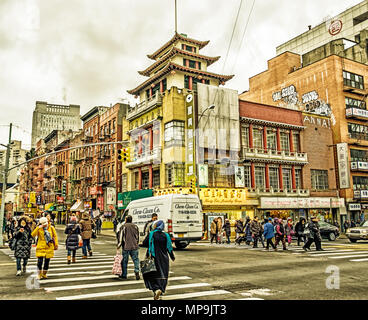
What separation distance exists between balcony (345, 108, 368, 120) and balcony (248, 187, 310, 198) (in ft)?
41.3

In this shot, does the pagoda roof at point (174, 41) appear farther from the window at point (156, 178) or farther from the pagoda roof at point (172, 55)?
the window at point (156, 178)

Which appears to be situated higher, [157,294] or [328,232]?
[328,232]

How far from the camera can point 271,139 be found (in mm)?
39188

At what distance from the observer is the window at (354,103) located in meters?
45.1

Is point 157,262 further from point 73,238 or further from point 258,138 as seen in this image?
point 258,138

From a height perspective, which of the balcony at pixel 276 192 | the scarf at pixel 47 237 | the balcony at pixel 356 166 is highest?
the balcony at pixel 356 166

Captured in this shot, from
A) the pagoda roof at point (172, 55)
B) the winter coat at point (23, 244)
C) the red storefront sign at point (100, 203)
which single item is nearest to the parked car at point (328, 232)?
the winter coat at point (23, 244)

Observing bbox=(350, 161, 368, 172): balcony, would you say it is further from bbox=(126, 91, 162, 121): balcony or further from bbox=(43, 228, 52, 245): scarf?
bbox=(43, 228, 52, 245): scarf

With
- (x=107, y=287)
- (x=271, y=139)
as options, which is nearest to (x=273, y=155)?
(x=271, y=139)

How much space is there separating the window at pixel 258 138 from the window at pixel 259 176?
241cm

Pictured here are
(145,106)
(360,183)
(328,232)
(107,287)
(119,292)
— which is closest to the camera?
(119,292)

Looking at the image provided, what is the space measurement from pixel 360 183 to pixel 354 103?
431 inches
